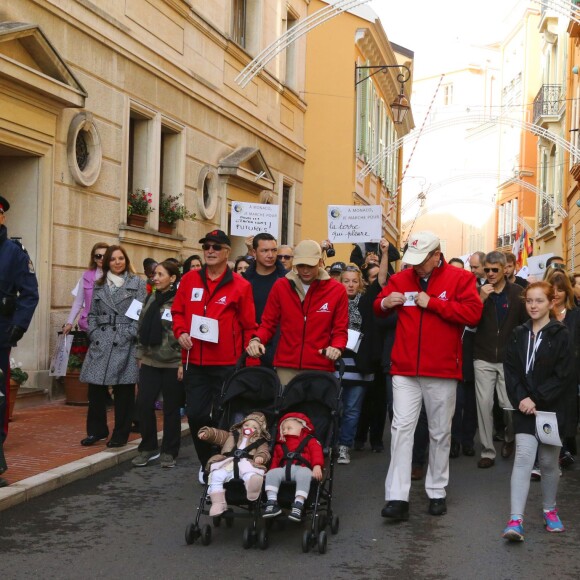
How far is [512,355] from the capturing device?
6918mm

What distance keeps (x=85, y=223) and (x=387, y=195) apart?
27.0 meters

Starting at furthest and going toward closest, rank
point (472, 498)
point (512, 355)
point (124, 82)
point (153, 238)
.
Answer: point (153, 238)
point (124, 82)
point (472, 498)
point (512, 355)

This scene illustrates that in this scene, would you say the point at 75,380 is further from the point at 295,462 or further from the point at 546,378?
the point at 546,378

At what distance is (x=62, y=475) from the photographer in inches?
315

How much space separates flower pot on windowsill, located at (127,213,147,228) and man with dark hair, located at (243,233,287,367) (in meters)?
5.80

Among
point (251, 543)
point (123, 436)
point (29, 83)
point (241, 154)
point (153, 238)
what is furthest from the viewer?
point (241, 154)

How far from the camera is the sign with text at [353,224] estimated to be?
16.2 m

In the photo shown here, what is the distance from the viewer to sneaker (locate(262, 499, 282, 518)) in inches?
245

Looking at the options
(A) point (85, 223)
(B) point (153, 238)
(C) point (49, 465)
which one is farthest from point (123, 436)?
(B) point (153, 238)

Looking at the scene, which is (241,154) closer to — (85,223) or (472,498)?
(85,223)

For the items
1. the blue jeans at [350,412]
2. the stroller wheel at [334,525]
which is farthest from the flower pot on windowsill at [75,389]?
the stroller wheel at [334,525]

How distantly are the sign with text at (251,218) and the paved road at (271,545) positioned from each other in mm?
7549

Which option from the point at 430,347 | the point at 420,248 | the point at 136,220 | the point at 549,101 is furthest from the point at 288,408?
the point at 549,101

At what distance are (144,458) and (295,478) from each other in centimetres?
299
